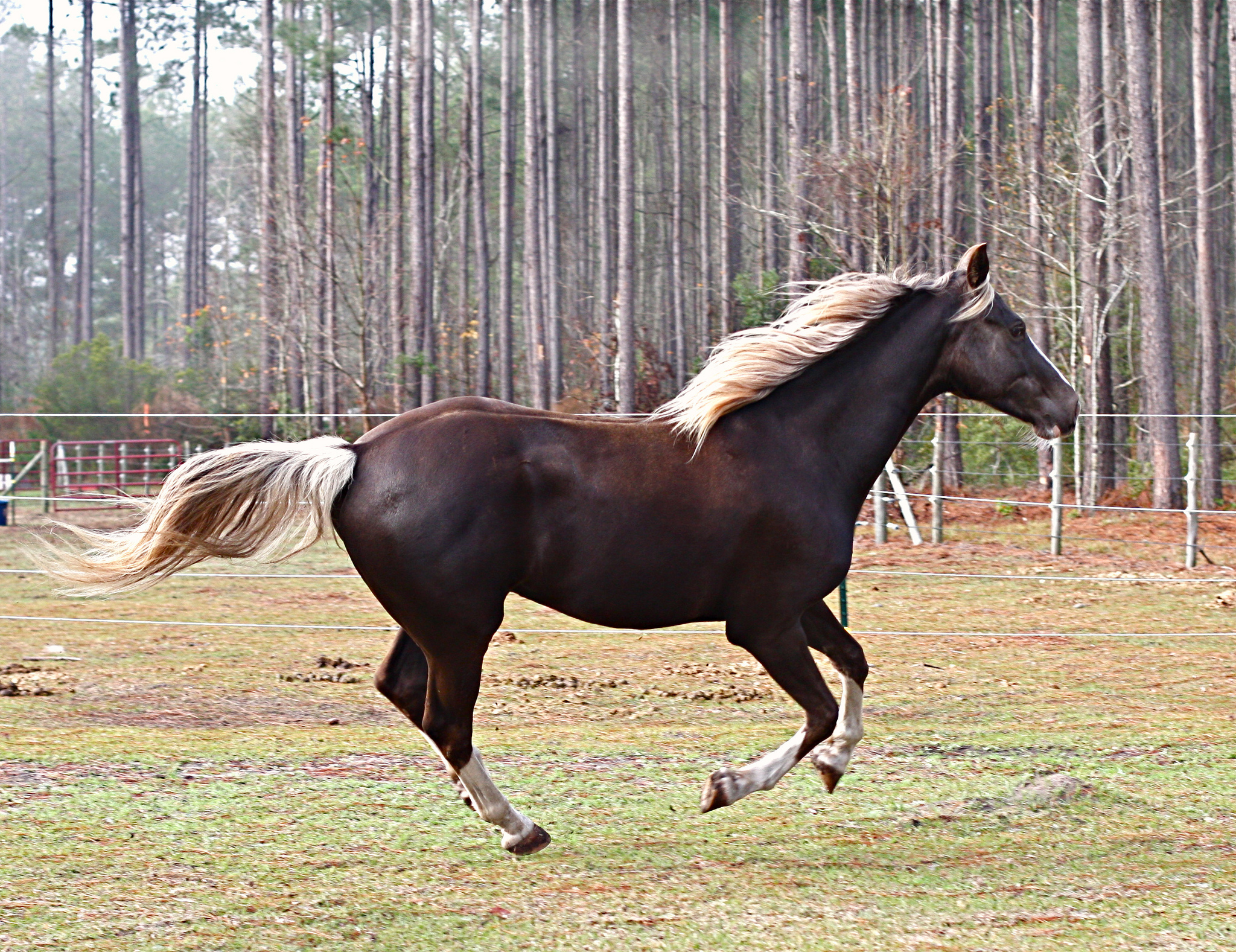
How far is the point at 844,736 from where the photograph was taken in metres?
4.47

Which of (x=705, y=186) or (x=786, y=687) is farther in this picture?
(x=705, y=186)

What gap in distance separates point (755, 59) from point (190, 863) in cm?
3955

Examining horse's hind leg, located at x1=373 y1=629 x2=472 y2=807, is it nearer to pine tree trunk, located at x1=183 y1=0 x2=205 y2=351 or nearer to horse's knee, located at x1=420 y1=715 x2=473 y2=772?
horse's knee, located at x1=420 y1=715 x2=473 y2=772

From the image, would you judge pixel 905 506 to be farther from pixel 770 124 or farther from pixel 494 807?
pixel 770 124

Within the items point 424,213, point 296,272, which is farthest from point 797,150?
point 296,272

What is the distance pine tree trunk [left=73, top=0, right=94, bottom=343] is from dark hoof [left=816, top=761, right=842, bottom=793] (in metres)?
36.3

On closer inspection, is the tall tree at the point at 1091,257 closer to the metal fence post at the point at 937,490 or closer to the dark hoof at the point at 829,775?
the metal fence post at the point at 937,490

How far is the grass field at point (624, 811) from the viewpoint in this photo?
3389mm

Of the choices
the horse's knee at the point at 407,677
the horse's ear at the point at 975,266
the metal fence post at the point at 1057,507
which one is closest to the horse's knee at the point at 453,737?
the horse's knee at the point at 407,677

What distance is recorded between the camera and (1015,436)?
20719mm

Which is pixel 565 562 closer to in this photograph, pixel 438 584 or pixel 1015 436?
pixel 438 584

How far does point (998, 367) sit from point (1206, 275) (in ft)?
57.2

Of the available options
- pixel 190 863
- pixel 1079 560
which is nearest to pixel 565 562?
pixel 190 863

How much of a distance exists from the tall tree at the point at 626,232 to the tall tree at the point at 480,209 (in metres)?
8.75
